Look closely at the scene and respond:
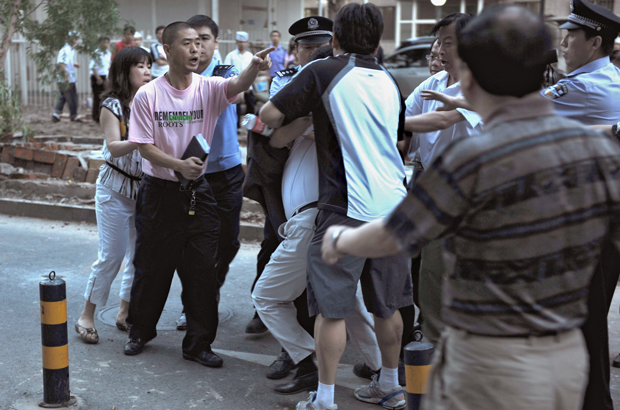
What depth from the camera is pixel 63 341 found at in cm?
360

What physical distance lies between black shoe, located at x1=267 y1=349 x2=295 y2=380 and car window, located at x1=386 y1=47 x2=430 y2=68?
462 inches

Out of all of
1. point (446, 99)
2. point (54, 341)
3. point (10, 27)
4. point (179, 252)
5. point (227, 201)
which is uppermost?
point (10, 27)

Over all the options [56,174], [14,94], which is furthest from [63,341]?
[14,94]

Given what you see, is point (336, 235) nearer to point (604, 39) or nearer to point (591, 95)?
point (591, 95)

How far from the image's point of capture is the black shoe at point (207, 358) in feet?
14.3

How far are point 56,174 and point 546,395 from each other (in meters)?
9.19

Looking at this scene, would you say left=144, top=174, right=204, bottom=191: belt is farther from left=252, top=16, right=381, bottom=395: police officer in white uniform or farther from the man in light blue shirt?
left=252, top=16, right=381, bottom=395: police officer in white uniform

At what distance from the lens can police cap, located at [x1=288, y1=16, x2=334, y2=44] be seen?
4.52 meters

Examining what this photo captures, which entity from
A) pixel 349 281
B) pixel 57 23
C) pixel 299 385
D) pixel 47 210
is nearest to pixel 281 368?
pixel 299 385

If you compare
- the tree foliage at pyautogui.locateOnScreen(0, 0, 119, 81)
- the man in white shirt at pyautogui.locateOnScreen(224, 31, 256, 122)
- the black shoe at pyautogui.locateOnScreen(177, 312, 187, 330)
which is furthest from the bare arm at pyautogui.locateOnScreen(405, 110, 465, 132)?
the man in white shirt at pyautogui.locateOnScreen(224, 31, 256, 122)

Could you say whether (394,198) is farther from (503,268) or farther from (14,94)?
(14,94)

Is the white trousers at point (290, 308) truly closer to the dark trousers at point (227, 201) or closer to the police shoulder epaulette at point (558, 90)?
the dark trousers at point (227, 201)

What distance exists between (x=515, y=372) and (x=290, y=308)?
2.24 meters

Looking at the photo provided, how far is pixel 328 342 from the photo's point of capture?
3.38m
